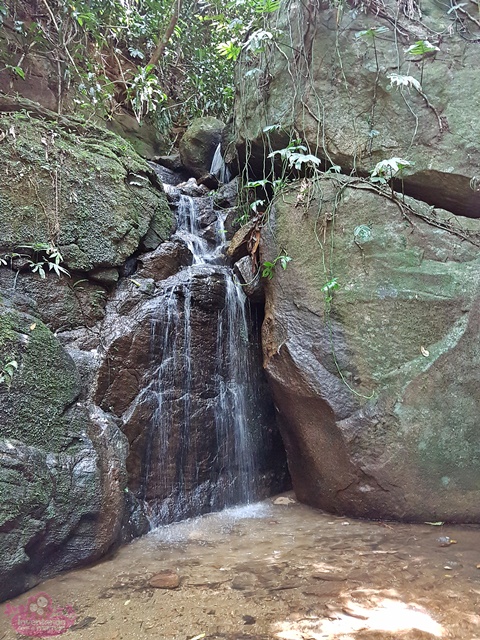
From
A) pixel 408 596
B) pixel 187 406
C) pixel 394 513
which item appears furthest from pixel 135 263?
pixel 408 596

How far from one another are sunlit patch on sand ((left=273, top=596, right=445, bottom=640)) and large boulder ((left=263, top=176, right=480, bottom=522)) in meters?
1.40

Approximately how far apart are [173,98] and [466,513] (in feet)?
31.5

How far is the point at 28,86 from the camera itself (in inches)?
235

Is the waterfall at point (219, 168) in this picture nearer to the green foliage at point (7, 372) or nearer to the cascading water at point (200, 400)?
the cascading water at point (200, 400)

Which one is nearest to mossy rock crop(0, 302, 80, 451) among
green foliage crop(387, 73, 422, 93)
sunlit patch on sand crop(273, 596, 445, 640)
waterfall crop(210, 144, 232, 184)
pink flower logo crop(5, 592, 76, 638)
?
pink flower logo crop(5, 592, 76, 638)

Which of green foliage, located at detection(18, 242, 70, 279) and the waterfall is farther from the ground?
the waterfall

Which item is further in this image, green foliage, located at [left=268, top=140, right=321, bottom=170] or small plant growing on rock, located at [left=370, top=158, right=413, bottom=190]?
green foliage, located at [left=268, top=140, right=321, bottom=170]

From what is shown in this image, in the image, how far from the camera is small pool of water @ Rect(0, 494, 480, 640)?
6.86 feet

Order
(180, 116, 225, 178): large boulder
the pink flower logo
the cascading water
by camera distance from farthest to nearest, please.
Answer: (180, 116, 225, 178): large boulder → the cascading water → the pink flower logo

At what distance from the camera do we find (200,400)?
446cm

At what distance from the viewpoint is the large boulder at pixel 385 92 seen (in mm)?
4379

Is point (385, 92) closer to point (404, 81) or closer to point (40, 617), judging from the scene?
point (404, 81)

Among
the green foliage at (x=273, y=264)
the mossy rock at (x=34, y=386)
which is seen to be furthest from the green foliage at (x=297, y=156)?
the mossy rock at (x=34, y=386)

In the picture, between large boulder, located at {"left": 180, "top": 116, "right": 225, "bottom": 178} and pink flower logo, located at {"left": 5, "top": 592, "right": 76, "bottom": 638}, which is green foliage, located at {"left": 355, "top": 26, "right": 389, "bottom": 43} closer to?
large boulder, located at {"left": 180, "top": 116, "right": 225, "bottom": 178}
